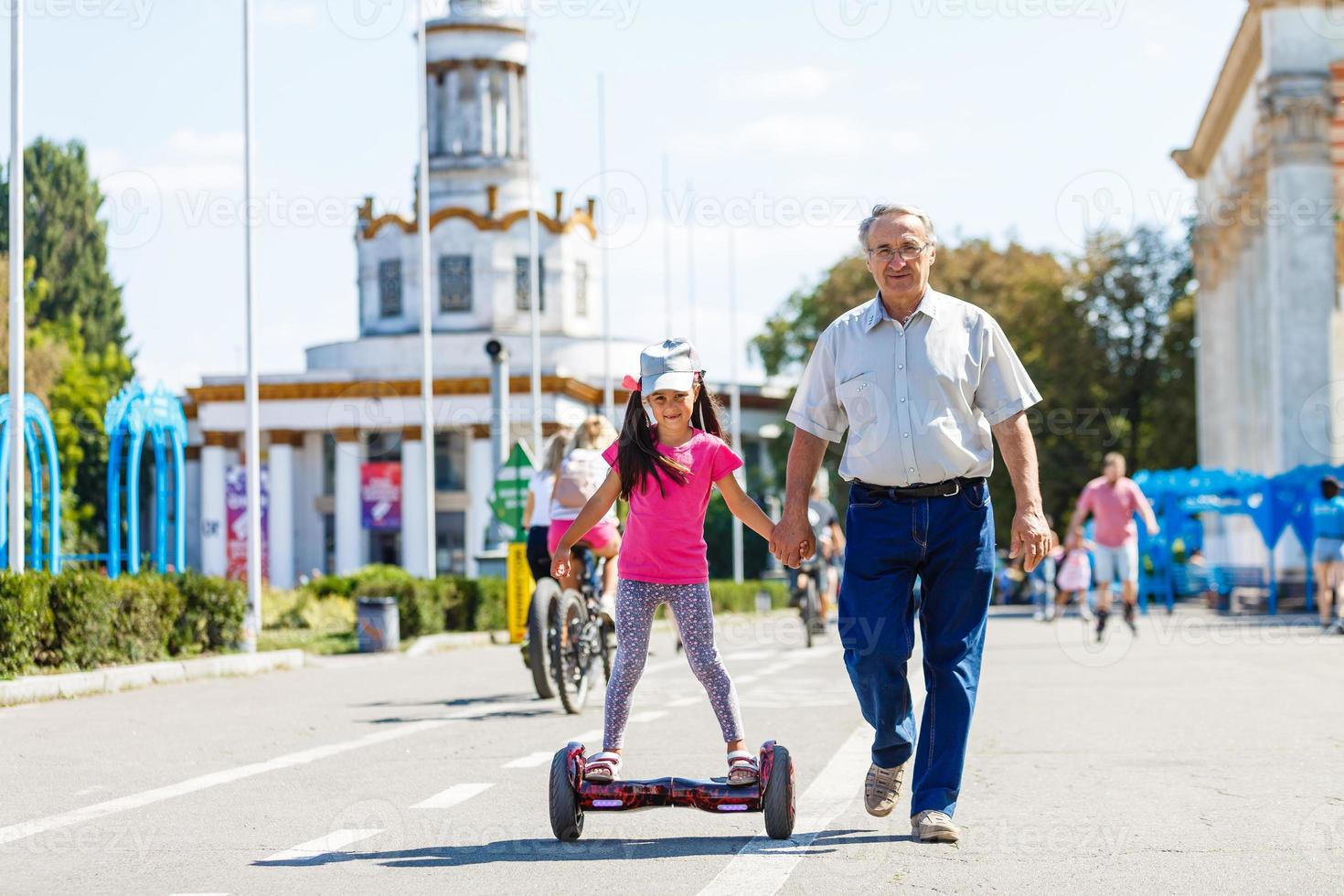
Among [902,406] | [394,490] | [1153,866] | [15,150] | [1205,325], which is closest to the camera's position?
[1153,866]

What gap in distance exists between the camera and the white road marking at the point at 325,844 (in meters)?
6.30

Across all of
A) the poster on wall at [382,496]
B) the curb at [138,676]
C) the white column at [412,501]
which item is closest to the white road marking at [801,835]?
the curb at [138,676]

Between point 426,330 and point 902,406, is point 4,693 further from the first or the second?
point 426,330

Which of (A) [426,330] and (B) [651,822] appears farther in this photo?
(A) [426,330]

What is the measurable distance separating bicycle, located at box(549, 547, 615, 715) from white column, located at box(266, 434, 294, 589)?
72.8 metres

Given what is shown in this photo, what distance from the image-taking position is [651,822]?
721cm

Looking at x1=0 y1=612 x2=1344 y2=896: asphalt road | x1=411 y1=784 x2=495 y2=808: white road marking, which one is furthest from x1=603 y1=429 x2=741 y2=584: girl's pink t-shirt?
x1=411 y1=784 x2=495 y2=808: white road marking

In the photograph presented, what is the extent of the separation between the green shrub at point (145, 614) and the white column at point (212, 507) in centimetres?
6740

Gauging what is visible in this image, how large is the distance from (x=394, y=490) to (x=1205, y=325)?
36.6 m

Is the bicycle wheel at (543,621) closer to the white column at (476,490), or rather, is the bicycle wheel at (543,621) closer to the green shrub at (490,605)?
the green shrub at (490,605)

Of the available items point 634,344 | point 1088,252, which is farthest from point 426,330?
point 634,344

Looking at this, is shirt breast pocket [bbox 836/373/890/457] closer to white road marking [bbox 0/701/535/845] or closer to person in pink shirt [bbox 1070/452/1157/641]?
white road marking [bbox 0/701/535/845]

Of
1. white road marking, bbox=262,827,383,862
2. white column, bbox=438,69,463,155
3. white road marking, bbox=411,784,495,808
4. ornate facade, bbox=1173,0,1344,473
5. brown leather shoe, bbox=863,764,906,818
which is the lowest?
white road marking, bbox=411,784,495,808

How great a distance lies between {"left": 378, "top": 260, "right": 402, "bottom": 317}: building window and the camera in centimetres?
8988
